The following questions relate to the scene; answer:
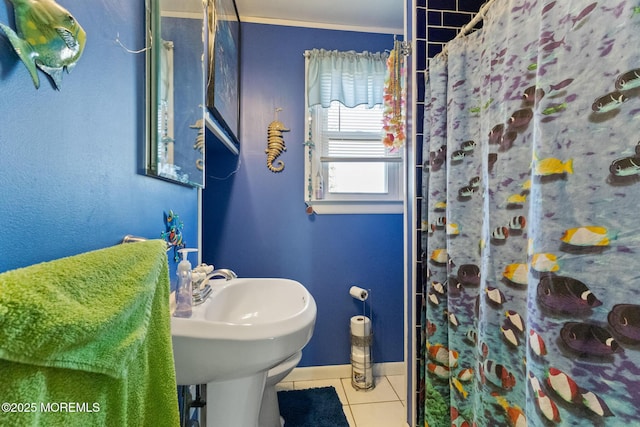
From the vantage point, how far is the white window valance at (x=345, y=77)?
1.83 m

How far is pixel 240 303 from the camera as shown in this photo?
120 centimetres

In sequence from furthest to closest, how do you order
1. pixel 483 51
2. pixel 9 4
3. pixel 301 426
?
pixel 301 426
pixel 483 51
pixel 9 4

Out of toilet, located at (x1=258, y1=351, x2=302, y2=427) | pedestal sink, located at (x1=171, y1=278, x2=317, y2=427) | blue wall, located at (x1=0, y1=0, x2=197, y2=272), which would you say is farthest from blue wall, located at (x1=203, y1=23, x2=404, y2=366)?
blue wall, located at (x1=0, y1=0, x2=197, y2=272)

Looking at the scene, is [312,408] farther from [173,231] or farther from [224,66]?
[224,66]

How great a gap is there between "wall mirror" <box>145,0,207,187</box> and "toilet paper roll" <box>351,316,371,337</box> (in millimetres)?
1237

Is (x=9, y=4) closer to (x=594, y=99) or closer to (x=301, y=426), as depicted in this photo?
(x=594, y=99)

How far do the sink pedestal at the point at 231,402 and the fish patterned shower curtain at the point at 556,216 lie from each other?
70 cm

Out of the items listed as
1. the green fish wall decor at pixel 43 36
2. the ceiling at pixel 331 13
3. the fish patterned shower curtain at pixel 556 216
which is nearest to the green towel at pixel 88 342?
the green fish wall decor at pixel 43 36

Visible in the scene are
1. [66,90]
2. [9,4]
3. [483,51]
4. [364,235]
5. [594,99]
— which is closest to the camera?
[9,4]

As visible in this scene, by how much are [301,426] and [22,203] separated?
5.15 ft

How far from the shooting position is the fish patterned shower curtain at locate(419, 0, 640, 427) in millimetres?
542

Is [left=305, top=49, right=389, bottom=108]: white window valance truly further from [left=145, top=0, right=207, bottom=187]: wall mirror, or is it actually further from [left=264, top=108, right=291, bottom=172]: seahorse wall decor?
[left=145, top=0, right=207, bottom=187]: wall mirror

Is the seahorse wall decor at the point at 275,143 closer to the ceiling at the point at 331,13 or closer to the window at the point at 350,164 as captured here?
the window at the point at 350,164

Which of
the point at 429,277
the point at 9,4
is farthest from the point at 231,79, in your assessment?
the point at 429,277
